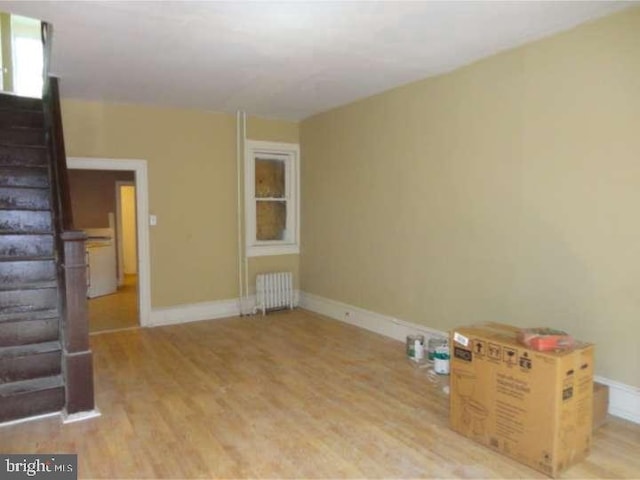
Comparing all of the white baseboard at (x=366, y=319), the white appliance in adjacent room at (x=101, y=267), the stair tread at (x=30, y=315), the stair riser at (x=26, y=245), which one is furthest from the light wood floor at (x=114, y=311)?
the white baseboard at (x=366, y=319)

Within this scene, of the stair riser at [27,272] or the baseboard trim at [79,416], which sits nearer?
the baseboard trim at [79,416]

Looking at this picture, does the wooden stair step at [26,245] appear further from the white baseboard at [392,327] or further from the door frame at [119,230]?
the door frame at [119,230]

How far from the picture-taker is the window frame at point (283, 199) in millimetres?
6035

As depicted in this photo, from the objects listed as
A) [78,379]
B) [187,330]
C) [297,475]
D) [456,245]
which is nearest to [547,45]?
[456,245]

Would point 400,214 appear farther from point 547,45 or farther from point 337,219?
point 547,45

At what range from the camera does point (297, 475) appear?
2395 millimetres

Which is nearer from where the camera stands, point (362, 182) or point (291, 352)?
point (291, 352)

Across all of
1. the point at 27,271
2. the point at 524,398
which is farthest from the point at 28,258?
the point at 524,398

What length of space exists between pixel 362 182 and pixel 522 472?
3422 millimetres

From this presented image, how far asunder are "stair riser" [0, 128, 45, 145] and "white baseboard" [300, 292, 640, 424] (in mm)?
3601

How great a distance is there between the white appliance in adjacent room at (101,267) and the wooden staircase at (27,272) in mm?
3260

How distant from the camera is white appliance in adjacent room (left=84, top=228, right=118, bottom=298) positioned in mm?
7289

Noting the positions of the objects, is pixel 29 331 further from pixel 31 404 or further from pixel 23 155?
pixel 23 155

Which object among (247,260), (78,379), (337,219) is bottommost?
(78,379)
